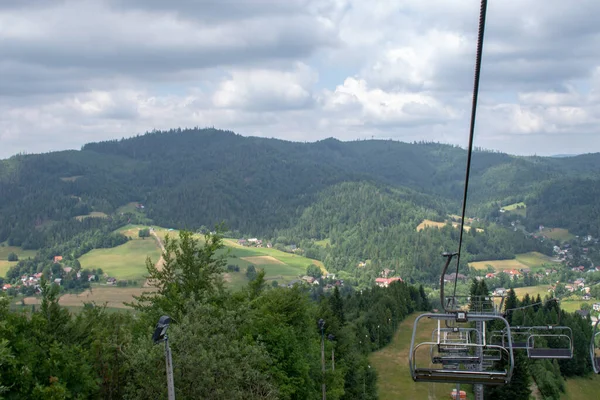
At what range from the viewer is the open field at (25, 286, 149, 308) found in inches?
6266

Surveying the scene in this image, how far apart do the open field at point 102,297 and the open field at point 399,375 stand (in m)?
82.0

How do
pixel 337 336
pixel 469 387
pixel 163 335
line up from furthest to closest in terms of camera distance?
pixel 469 387 → pixel 337 336 → pixel 163 335

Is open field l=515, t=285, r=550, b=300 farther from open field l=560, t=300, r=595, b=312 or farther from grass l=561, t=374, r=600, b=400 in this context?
grass l=561, t=374, r=600, b=400

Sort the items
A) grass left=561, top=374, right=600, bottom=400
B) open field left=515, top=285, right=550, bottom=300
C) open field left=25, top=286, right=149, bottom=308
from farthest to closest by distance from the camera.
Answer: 1. open field left=515, top=285, right=550, bottom=300
2. open field left=25, top=286, right=149, bottom=308
3. grass left=561, top=374, right=600, bottom=400

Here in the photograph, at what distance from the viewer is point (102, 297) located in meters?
166

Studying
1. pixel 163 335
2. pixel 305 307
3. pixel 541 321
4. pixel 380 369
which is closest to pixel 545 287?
pixel 541 321

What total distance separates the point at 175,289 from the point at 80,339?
15.3 ft

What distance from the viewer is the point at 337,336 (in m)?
57.0

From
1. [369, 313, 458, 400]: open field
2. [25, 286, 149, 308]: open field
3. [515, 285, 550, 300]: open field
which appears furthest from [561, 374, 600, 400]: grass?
[25, 286, 149, 308]: open field

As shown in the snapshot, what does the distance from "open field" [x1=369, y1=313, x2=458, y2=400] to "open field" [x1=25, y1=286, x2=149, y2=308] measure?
82.0m

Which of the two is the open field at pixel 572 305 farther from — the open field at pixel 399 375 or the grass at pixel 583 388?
the grass at pixel 583 388

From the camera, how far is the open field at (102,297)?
159163 mm

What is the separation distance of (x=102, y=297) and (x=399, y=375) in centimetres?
10914

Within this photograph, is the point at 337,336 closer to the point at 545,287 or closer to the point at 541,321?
the point at 541,321
